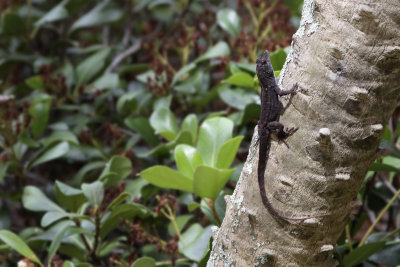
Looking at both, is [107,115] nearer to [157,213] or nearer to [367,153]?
[157,213]

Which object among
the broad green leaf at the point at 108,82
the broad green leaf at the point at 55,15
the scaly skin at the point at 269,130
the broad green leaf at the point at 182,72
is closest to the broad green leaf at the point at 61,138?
the broad green leaf at the point at 108,82

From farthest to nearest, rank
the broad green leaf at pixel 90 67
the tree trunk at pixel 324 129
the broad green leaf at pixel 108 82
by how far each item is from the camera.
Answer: the broad green leaf at pixel 90 67, the broad green leaf at pixel 108 82, the tree trunk at pixel 324 129

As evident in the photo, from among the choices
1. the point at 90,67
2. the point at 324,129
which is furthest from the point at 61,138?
the point at 324,129

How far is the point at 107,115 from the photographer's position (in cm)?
225

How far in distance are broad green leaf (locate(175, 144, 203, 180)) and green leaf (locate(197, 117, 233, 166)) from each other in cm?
5

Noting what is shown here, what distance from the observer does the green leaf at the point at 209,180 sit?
111 cm

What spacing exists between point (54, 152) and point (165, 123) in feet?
1.35

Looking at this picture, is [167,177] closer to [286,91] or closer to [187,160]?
[187,160]

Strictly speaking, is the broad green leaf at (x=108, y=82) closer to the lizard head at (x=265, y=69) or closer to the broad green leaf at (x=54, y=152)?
the broad green leaf at (x=54, y=152)

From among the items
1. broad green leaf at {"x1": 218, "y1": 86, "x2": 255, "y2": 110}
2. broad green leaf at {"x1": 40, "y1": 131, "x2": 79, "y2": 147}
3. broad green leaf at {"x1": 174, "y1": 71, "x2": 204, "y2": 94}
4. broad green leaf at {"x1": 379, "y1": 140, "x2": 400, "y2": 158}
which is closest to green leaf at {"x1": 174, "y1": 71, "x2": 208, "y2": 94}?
broad green leaf at {"x1": 174, "y1": 71, "x2": 204, "y2": 94}

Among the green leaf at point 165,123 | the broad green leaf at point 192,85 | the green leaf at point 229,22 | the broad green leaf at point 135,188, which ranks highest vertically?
the green leaf at point 229,22

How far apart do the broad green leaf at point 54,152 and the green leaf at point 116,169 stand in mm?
221

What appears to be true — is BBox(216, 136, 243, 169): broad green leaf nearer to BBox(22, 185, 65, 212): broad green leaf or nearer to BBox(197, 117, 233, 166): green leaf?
BBox(197, 117, 233, 166): green leaf

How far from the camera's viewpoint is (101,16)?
7.22 ft
